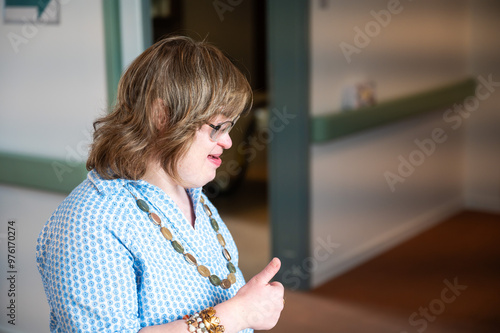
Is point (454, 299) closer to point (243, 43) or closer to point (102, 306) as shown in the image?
point (102, 306)

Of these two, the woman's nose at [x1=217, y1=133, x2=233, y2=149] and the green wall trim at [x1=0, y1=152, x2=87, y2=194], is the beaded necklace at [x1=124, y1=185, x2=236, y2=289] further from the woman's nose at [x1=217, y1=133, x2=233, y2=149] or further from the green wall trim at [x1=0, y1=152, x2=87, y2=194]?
the green wall trim at [x1=0, y1=152, x2=87, y2=194]

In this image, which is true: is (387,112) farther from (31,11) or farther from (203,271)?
(203,271)

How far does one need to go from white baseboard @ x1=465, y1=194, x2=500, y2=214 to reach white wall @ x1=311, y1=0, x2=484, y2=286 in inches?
5.0

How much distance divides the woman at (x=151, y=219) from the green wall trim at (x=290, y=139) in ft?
7.92

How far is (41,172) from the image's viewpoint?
9.50 feet

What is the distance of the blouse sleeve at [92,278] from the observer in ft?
3.88

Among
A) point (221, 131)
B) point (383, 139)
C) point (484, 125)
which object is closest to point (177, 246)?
point (221, 131)

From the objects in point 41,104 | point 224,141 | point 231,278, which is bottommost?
point 231,278

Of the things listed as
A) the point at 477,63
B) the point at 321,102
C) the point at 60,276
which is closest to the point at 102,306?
the point at 60,276

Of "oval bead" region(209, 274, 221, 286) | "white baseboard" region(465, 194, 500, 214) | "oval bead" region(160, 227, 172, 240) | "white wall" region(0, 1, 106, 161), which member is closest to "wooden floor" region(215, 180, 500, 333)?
"white baseboard" region(465, 194, 500, 214)

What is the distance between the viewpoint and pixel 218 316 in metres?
1.26

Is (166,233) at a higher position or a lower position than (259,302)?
higher

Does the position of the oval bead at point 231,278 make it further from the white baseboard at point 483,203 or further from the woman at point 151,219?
the white baseboard at point 483,203

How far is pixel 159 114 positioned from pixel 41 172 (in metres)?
1.79
